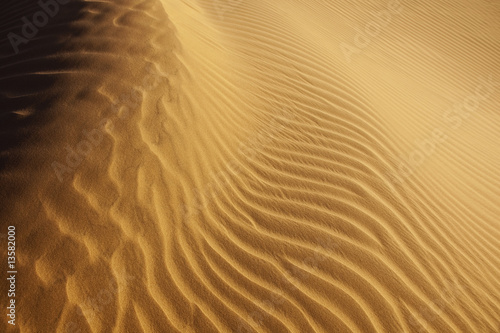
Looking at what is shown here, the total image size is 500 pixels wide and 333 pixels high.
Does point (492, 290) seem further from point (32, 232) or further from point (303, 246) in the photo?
point (32, 232)

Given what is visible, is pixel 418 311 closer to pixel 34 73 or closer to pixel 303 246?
pixel 303 246

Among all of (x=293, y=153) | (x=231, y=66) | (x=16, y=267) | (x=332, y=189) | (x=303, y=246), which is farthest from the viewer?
(x=231, y=66)

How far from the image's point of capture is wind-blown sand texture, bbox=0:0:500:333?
7.20 ft

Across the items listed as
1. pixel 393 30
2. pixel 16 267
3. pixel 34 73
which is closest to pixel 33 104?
pixel 34 73

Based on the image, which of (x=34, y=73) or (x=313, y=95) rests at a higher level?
(x=313, y=95)

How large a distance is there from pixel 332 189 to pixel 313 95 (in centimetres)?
152

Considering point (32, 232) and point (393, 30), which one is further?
point (393, 30)

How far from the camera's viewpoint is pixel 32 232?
2164 mm

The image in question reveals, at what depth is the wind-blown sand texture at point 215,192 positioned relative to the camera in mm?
2195

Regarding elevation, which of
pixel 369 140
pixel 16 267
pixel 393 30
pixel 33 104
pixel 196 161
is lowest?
pixel 16 267

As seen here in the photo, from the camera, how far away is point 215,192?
2816mm

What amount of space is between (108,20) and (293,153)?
2462 millimetres

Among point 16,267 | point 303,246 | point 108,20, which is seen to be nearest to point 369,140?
point 303,246

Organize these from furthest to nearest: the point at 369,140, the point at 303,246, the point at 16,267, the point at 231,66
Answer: the point at 231,66
the point at 369,140
the point at 303,246
the point at 16,267
